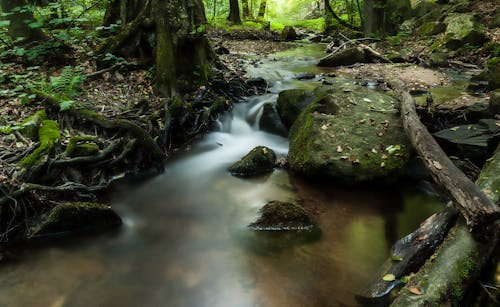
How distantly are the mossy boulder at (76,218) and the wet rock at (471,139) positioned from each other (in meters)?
5.64

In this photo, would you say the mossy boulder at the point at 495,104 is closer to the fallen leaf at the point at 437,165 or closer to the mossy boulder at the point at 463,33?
the fallen leaf at the point at 437,165

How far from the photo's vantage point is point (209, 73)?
29.9 ft

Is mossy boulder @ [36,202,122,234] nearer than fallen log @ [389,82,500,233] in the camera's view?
No

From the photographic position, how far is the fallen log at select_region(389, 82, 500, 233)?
125 inches

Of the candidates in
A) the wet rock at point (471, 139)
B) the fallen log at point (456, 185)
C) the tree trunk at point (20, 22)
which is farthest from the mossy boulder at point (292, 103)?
the tree trunk at point (20, 22)

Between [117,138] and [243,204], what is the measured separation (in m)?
2.59

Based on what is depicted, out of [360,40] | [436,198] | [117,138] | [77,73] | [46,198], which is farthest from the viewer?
[360,40]

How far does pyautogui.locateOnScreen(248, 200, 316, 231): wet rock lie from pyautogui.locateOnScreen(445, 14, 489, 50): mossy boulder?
10.6 metres

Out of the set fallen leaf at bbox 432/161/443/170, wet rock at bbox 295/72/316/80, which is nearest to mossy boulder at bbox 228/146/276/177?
fallen leaf at bbox 432/161/443/170

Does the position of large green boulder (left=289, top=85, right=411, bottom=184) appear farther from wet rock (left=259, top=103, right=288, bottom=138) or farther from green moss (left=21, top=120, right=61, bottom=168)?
green moss (left=21, top=120, right=61, bottom=168)

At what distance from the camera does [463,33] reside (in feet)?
40.3

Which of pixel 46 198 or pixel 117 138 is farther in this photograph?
pixel 117 138

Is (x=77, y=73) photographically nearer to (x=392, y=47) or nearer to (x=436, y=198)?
(x=436, y=198)

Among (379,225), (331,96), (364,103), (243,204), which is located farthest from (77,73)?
(379,225)
